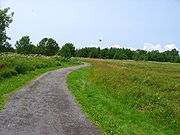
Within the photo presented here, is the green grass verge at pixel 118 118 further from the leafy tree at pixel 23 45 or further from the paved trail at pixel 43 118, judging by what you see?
the leafy tree at pixel 23 45

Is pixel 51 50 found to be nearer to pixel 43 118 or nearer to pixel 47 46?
pixel 47 46

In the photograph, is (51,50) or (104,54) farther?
(104,54)

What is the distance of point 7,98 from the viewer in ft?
31.6

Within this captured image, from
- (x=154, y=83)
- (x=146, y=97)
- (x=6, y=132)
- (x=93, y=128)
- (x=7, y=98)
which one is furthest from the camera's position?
(x=154, y=83)

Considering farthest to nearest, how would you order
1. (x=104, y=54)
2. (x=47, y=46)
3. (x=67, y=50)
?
(x=104, y=54) < (x=47, y=46) < (x=67, y=50)

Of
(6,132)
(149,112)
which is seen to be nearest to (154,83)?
(149,112)

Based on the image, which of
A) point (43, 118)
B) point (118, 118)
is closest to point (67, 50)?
point (118, 118)

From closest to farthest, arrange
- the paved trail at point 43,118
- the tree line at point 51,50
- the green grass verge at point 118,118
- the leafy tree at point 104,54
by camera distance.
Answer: the paved trail at point 43,118 → the green grass verge at point 118,118 → the tree line at point 51,50 → the leafy tree at point 104,54

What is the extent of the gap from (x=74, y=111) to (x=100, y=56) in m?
105

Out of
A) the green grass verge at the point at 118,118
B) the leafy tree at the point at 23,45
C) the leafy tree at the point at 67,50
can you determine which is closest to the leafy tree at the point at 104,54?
the leafy tree at the point at 67,50

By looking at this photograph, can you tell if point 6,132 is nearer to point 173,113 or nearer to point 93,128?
point 93,128

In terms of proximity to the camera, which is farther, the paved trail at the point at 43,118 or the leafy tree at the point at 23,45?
the leafy tree at the point at 23,45

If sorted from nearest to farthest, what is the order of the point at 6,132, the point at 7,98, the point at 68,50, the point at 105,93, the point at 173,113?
the point at 6,132
the point at 173,113
the point at 7,98
the point at 105,93
the point at 68,50

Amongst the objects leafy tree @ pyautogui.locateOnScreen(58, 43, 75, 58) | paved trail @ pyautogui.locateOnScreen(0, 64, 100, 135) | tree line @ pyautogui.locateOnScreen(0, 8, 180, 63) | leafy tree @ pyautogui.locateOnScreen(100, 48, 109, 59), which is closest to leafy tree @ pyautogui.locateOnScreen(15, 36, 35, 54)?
tree line @ pyautogui.locateOnScreen(0, 8, 180, 63)
